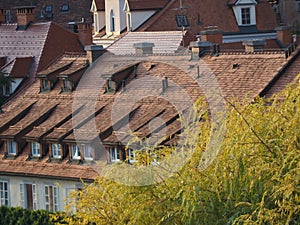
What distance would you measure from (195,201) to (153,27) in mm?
43500

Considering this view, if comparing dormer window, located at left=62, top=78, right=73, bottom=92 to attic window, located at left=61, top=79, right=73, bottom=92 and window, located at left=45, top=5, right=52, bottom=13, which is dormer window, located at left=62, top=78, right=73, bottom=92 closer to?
attic window, located at left=61, top=79, right=73, bottom=92

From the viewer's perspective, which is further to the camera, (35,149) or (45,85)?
(45,85)

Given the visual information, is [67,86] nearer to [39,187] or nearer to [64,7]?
[39,187]

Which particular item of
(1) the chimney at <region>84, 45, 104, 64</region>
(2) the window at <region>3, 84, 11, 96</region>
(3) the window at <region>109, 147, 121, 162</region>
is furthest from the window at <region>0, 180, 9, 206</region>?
(2) the window at <region>3, 84, 11, 96</region>

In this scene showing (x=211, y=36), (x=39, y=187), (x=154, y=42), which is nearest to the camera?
(x=39, y=187)

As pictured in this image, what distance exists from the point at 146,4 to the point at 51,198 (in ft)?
94.5

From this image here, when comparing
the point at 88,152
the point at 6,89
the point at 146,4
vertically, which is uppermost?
the point at 146,4

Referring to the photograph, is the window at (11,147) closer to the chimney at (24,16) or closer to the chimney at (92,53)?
the chimney at (92,53)

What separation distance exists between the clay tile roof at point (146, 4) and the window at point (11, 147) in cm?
2551

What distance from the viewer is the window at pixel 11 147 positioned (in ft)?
155

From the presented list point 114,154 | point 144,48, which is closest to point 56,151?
point 114,154

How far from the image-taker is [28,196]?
46.4 meters

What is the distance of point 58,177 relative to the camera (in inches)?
1746

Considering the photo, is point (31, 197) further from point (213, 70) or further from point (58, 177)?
point (213, 70)
